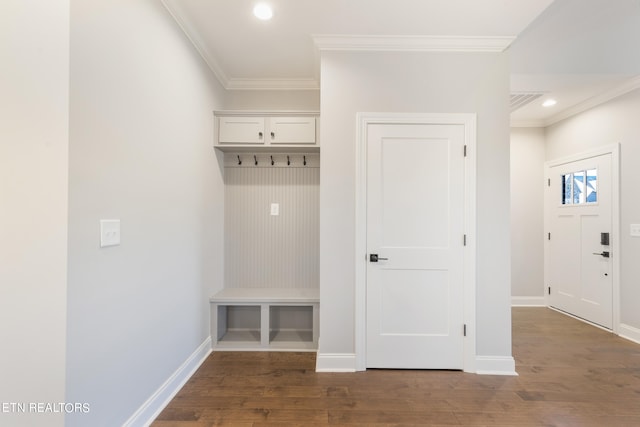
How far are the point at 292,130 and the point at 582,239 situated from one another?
3897 millimetres

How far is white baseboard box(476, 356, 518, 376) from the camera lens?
2324 mm

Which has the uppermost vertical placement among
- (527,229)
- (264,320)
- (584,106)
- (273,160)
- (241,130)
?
(584,106)

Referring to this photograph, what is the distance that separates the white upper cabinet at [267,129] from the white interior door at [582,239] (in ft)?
11.5

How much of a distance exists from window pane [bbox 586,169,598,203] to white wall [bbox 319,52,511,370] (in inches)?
83.0

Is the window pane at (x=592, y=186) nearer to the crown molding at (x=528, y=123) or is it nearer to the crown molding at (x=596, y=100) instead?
the crown molding at (x=596, y=100)

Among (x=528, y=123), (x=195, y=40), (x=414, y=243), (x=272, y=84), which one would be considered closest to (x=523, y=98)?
(x=528, y=123)

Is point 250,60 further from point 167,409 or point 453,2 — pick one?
point 167,409

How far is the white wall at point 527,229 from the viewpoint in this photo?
413 centimetres

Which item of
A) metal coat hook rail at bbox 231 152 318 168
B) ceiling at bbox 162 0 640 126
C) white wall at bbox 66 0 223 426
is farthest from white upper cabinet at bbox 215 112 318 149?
ceiling at bbox 162 0 640 126

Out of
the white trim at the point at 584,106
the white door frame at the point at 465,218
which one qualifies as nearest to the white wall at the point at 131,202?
the white door frame at the point at 465,218

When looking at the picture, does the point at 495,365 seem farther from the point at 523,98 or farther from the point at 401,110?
the point at 523,98

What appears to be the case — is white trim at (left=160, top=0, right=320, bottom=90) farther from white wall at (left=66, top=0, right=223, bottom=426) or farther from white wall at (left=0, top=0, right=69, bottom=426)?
white wall at (left=0, top=0, right=69, bottom=426)

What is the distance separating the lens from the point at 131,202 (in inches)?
64.0

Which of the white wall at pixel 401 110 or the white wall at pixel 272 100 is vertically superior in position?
the white wall at pixel 272 100
